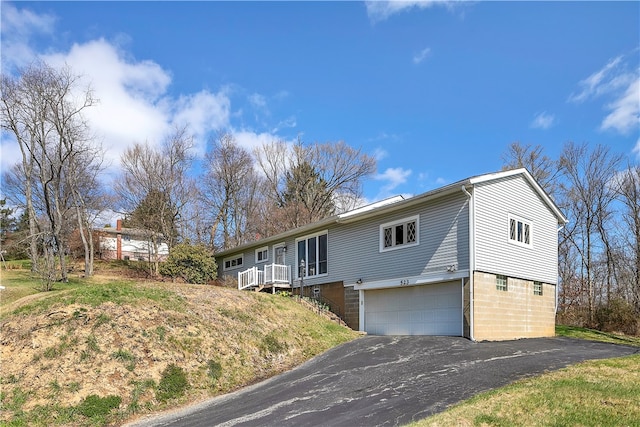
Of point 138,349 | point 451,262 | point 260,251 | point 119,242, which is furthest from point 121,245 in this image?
point 451,262

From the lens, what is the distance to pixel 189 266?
23094 millimetres

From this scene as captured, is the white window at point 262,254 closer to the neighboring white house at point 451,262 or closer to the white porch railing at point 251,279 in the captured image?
the white porch railing at point 251,279

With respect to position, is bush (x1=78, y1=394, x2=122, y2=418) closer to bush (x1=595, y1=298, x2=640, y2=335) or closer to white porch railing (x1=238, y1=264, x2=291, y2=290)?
white porch railing (x1=238, y1=264, x2=291, y2=290)

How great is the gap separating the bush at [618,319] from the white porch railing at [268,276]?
14711 mm

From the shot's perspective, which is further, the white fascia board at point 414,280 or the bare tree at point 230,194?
the bare tree at point 230,194

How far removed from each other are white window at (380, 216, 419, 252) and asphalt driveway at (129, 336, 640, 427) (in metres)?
3.73

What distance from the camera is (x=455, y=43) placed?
14.9 m

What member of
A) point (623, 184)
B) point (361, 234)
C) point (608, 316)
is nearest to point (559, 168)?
point (623, 184)

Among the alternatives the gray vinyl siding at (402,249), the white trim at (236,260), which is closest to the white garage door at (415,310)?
the gray vinyl siding at (402,249)

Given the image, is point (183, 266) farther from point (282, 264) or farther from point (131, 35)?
point (131, 35)

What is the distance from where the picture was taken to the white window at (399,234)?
15844mm

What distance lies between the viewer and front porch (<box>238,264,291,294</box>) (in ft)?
69.7

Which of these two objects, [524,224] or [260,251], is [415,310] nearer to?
[524,224]

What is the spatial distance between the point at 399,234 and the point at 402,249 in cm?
61
